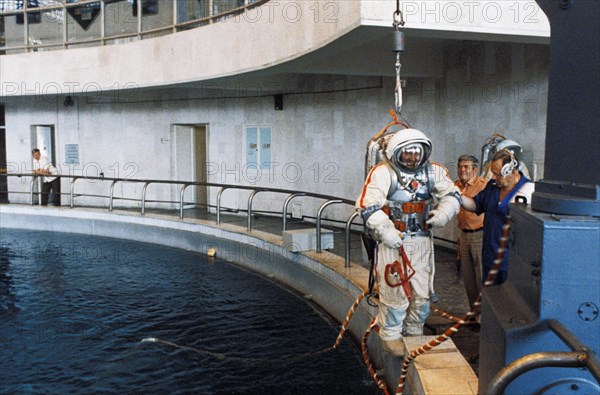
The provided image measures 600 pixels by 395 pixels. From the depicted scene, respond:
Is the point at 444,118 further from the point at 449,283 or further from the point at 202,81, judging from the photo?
the point at 202,81

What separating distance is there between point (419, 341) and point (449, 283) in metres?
2.44

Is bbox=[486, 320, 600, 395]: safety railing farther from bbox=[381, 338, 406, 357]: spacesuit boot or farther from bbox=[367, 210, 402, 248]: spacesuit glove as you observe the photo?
bbox=[381, 338, 406, 357]: spacesuit boot

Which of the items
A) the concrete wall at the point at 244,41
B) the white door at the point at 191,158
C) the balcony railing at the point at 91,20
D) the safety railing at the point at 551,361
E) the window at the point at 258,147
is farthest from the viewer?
the white door at the point at 191,158

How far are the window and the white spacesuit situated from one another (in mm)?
9208

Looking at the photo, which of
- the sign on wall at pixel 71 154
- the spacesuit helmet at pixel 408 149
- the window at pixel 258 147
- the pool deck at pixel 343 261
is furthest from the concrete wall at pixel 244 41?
the pool deck at pixel 343 261

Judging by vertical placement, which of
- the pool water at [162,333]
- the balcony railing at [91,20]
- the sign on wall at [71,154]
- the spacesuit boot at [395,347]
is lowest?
the pool water at [162,333]

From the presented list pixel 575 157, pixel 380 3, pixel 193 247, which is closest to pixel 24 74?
pixel 193 247

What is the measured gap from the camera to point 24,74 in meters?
15.8

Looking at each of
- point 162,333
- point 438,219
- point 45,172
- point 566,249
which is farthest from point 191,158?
point 566,249

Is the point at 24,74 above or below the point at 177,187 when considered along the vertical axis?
above

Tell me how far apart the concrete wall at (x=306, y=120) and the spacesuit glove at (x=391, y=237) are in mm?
3726

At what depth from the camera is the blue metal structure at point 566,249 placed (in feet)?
7.83

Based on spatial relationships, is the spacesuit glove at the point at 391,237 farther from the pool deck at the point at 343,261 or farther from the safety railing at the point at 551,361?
the safety railing at the point at 551,361

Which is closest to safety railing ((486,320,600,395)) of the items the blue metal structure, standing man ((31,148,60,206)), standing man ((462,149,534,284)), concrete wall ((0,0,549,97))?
the blue metal structure
